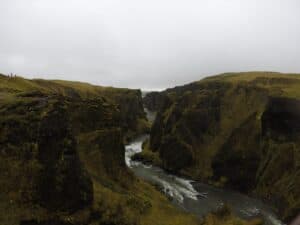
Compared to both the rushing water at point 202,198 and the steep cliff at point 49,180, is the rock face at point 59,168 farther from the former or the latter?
the rushing water at point 202,198

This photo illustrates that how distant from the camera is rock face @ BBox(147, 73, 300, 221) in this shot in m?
41.8

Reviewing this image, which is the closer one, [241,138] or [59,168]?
[59,168]

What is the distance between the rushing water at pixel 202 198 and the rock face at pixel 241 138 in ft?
6.15

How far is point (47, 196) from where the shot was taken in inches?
733

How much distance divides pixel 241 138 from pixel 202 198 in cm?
1229

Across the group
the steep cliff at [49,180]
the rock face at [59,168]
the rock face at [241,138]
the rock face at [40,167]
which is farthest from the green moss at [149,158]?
the rock face at [59,168]

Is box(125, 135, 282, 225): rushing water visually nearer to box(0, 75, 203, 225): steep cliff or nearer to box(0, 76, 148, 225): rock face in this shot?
box(0, 75, 203, 225): steep cliff

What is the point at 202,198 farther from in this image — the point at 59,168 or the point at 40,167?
Answer: the point at 40,167

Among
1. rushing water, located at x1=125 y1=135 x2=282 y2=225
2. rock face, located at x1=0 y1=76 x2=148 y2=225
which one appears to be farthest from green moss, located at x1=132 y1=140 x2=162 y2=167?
rock face, located at x1=0 y1=76 x2=148 y2=225

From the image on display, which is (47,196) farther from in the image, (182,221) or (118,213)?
(182,221)

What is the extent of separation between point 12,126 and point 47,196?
467 cm

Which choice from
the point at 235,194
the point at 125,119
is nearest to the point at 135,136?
the point at 125,119

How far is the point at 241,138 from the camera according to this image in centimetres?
4794

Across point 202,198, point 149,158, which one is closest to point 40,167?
point 202,198
